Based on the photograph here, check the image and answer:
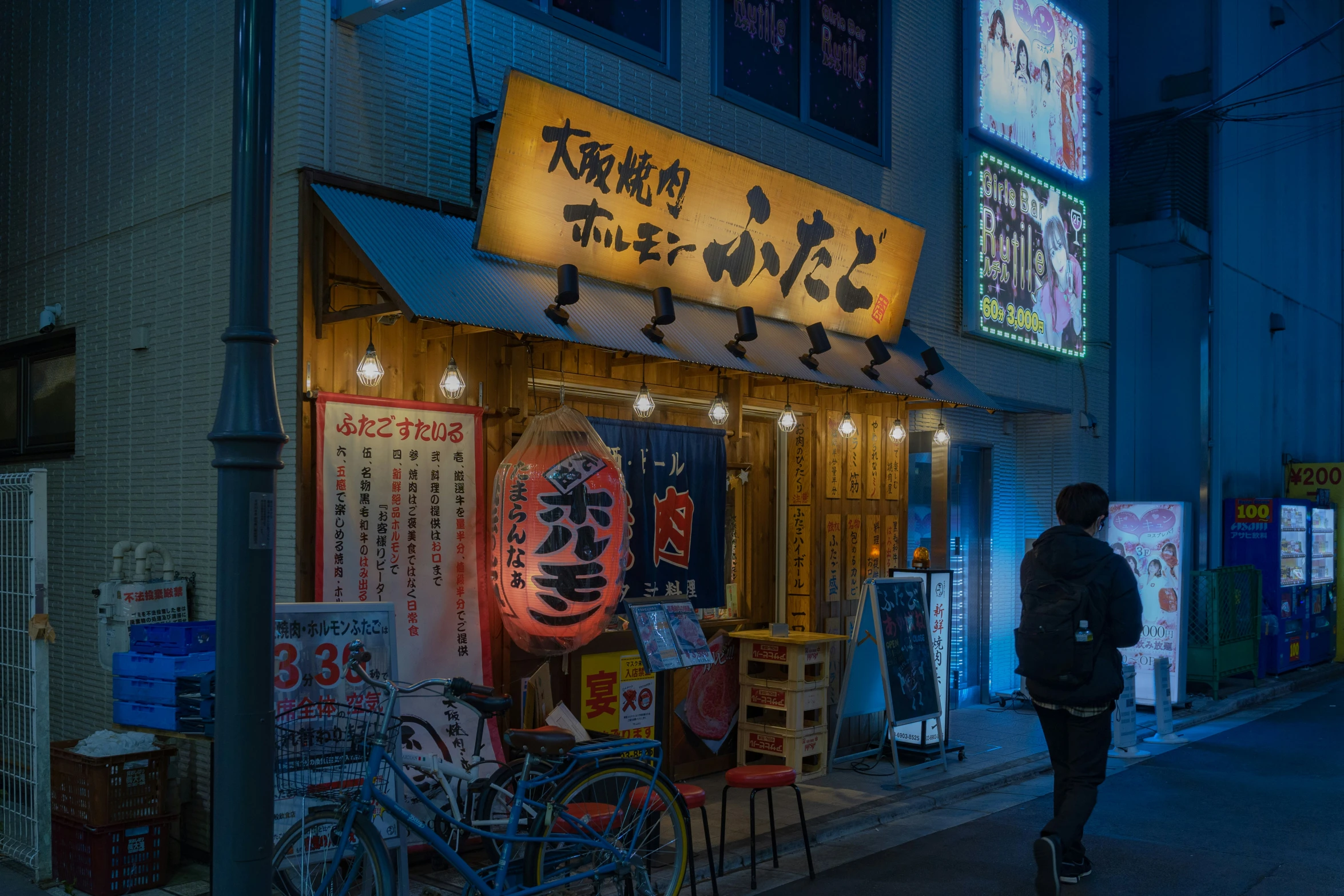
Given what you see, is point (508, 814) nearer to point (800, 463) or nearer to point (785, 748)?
point (785, 748)

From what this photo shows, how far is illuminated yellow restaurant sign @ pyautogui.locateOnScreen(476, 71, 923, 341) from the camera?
24.6ft

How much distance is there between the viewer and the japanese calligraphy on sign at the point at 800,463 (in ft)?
35.2

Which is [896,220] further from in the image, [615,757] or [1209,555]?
[1209,555]

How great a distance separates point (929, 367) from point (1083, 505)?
390 cm

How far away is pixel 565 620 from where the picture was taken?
24.3 ft

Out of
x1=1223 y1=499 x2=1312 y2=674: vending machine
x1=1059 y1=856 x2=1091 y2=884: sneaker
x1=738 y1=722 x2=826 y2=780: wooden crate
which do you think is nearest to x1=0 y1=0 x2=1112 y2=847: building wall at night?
x1=738 y1=722 x2=826 y2=780: wooden crate

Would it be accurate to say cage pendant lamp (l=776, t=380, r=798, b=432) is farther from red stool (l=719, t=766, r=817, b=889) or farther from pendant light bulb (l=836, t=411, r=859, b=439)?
red stool (l=719, t=766, r=817, b=889)

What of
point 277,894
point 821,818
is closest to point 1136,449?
point 821,818

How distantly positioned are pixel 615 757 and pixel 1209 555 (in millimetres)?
15326

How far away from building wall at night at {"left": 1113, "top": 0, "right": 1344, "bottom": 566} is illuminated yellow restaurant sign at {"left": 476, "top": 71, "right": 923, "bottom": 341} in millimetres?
9030

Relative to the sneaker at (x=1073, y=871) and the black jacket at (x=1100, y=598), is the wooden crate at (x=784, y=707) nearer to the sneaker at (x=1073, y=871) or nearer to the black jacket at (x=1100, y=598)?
the black jacket at (x=1100, y=598)

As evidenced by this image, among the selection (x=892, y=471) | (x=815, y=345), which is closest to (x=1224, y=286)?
(x=892, y=471)

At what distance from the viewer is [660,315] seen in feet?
26.3

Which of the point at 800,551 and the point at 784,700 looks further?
the point at 800,551
